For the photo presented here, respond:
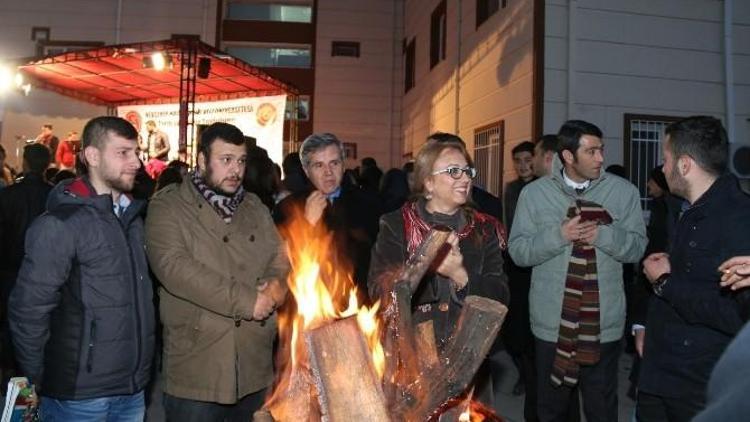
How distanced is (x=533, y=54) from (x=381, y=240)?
6.32m

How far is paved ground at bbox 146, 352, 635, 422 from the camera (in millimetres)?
5309

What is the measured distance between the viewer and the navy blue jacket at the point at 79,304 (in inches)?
104

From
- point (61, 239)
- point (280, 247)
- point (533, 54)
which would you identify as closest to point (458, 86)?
point (533, 54)

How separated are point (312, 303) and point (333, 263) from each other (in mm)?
1228

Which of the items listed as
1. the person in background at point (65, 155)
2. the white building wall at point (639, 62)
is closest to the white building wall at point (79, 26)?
the person in background at point (65, 155)

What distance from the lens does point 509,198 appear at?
6160mm

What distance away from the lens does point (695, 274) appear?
2.84m

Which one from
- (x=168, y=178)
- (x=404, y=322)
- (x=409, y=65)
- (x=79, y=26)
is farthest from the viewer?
(x=79, y=26)

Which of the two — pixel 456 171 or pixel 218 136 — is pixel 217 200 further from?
pixel 456 171

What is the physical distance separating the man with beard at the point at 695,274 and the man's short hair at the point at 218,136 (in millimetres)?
2310

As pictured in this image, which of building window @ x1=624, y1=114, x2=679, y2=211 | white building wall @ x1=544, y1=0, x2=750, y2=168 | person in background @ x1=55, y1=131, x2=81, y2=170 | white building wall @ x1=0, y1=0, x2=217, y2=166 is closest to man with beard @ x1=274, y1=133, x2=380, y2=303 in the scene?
white building wall @ x1=544, y1=0, x2=750, y2=168

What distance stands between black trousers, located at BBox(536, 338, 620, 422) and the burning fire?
1.41 m

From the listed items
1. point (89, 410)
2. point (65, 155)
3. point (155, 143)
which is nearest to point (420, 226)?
point (89, 410)

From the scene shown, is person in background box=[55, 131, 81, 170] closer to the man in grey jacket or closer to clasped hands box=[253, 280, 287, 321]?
clasped hands box=[253, 280, 287, 321]
